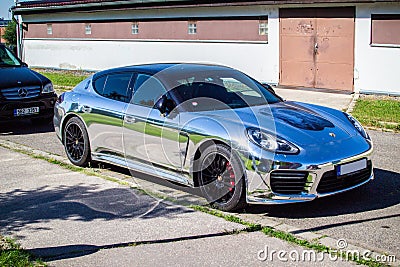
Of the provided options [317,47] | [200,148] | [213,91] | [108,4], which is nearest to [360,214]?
[200,148]

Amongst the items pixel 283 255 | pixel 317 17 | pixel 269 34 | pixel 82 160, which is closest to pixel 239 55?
pixel 269 34

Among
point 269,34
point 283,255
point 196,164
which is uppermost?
point 269,34

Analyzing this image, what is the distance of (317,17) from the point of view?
16.5m

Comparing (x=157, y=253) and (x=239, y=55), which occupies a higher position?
(x=239, y=55)

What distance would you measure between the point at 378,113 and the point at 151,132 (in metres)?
7.23

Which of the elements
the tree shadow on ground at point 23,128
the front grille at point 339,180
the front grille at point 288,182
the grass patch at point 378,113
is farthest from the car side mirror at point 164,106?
the grass patch at point 378,113

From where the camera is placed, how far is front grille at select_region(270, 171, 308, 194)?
19.6ft

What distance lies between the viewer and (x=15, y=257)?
4953 mm

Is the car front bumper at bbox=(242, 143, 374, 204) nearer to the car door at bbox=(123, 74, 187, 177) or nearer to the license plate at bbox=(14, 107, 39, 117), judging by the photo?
the car door at bbox=(123, 74, 187, 177)

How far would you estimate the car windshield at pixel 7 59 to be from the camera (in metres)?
12.7

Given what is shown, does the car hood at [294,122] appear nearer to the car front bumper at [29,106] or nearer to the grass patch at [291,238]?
the grass patch at [291,238]

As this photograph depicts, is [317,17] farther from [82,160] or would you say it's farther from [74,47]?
[74,47]

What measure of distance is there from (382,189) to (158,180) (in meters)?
2.64

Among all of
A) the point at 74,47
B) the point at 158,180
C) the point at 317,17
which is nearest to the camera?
the point at 158,180
